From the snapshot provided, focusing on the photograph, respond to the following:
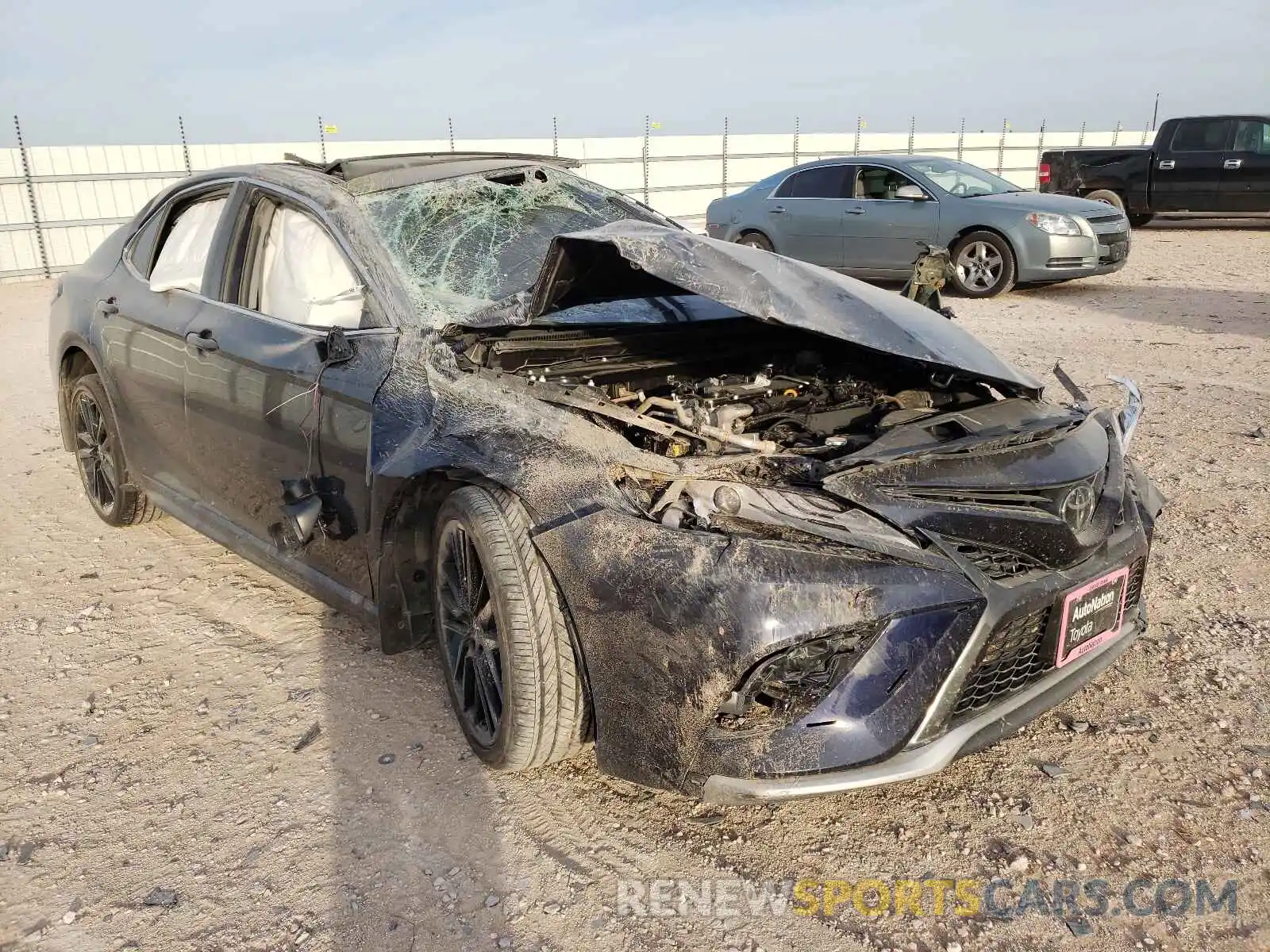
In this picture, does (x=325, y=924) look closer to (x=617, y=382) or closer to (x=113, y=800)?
(x=113, y=800)

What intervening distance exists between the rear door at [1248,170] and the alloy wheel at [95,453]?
16.1 metres

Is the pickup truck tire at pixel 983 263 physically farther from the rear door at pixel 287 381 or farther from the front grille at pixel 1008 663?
the front grille at pixel 1008 663

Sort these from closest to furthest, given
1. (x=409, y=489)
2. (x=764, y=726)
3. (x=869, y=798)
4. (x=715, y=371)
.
A: (x=764, y=726) → (x=869, y=798) → (x=409, y=489) → (x=715, y=371)

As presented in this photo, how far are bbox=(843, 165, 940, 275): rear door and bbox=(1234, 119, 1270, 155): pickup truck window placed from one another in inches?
303

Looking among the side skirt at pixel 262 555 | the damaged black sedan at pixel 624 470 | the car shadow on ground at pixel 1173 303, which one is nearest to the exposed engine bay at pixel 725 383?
the damaged black sedan at pixel 624 470

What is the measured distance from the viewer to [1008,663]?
2.28 metres

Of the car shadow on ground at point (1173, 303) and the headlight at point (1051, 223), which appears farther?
the headlight at point (1051, 223)

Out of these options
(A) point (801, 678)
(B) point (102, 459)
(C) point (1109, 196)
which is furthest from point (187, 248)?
(C) point (1109, 196)

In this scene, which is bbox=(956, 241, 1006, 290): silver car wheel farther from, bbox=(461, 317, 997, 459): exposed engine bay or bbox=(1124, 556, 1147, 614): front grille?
bbox=(1124, 556, 1147, 614): front grille

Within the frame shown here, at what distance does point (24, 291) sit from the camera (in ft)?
46.4

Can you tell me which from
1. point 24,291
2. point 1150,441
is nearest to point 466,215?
point 1150,441

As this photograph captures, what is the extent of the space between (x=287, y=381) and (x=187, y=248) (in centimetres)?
123

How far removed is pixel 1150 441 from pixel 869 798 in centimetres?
358

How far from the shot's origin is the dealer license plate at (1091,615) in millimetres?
2363
